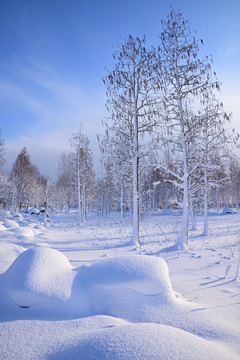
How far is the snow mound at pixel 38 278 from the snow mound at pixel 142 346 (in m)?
0.82

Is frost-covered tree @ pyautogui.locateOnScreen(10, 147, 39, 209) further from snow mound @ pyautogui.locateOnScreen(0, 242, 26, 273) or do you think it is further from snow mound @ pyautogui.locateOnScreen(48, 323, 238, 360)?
snow mound @ pyautogui.locateOnScreen(48, 323, 238, 360)

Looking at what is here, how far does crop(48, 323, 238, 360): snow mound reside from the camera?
1197 millimetres

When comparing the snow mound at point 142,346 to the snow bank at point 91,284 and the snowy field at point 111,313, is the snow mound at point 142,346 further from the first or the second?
the snow bank at point 91,284

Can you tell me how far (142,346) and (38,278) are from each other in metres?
1.45

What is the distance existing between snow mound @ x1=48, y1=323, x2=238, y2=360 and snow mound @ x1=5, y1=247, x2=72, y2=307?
2.67 feet

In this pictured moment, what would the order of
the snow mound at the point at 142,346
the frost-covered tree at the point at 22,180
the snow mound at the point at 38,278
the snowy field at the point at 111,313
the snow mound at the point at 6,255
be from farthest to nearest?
the frost-covered tree at the point at 22,180 < the snow mound at the point at 6,255 < the snow mound at the point at 38,278 < the snowy field at the point at 111,313 < the snow mound at the point at 142,346

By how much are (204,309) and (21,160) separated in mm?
30430

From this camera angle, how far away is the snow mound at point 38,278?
2.05 meters

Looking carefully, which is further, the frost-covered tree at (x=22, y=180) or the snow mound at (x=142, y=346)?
the frost-covered tree at (x=22, y=180)

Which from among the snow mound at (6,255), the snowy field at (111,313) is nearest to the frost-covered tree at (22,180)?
the snow mound at (6,255)

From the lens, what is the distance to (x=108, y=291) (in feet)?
7.52

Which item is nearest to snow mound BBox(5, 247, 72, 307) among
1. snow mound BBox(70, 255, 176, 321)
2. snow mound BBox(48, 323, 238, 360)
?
snow mound BBox(70, 255, 176, 321)

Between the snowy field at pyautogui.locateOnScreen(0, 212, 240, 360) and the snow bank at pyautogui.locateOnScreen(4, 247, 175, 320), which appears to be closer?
the snowy field at pyautogui.locateOnScreen(0, 212, 240, 360)

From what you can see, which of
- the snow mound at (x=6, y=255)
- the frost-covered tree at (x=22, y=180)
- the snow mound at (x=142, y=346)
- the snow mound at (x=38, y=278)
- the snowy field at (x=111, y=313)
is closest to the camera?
the snow mound at (x=142, y=346)
